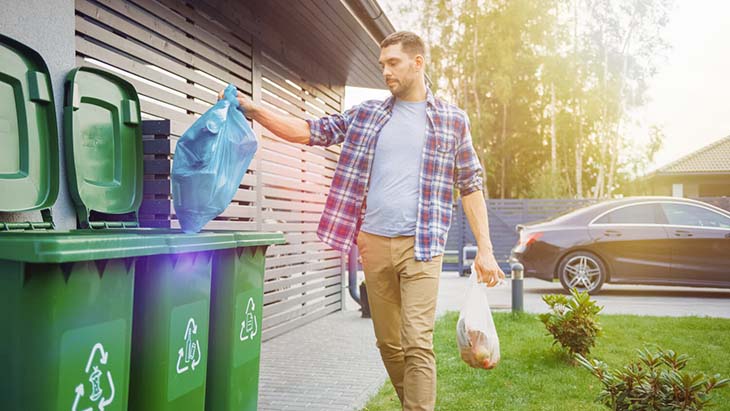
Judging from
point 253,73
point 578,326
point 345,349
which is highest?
point 253,73

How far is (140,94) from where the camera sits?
4.99 m

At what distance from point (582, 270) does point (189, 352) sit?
9.43m

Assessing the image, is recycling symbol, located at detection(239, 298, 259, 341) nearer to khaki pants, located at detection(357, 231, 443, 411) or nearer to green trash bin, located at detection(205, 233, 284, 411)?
green trash bin, located at detection(205, 233, 284, 411)

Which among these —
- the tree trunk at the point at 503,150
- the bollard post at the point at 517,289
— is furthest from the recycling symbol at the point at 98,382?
the tree trunk at the point at 503,150

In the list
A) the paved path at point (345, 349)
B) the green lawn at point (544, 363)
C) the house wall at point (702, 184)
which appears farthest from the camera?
the house wall at point (702, 184)

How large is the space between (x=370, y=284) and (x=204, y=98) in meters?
2.87

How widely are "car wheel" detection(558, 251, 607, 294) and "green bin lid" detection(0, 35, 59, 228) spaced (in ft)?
30.6

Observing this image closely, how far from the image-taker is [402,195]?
151 inches

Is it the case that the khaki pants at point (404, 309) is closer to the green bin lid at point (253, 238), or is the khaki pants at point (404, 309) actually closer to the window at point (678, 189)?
the green bin lid at point (253, 238)

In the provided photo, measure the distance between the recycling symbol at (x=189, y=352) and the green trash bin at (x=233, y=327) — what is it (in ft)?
0.91

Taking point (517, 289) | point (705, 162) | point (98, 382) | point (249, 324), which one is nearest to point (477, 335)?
point (249, 324)

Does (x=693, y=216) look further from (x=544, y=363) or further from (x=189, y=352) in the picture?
(x=189, y=352)

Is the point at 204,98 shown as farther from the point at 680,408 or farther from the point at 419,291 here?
the point at 680,408

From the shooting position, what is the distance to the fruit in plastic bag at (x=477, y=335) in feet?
12.7
